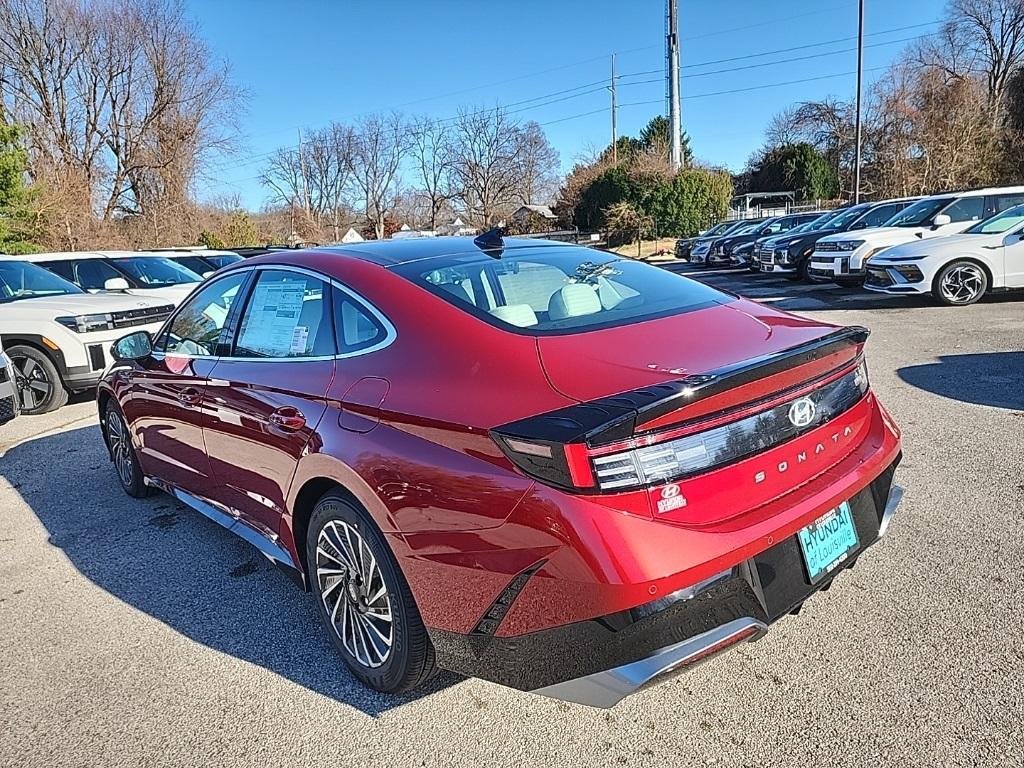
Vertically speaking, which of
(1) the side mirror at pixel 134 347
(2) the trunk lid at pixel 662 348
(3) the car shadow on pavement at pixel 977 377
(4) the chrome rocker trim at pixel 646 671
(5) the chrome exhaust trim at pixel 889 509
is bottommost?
(3) the car shadow on pavement at pixel 977 377

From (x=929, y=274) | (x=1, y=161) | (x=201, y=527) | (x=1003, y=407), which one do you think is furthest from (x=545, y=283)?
(x=1, y=161)

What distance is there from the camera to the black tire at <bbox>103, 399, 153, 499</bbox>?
183 inches

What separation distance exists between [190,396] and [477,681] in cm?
202

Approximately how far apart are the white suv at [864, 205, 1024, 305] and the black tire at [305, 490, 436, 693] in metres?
10.6

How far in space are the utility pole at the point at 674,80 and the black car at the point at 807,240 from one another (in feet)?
95.7

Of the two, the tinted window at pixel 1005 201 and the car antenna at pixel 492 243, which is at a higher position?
the tinted window at pixel 1005 201

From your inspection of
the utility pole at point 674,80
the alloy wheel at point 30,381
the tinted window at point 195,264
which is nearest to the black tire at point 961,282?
the alloy wheel at point 30,381

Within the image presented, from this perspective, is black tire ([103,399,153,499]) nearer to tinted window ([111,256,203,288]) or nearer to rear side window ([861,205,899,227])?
tinted window ([111,256,203,288])

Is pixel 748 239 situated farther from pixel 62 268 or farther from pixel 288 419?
pixel 288 419

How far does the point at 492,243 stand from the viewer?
3.30m

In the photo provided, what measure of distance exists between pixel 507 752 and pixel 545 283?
173 centimetres

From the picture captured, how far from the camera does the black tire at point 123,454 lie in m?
4.65

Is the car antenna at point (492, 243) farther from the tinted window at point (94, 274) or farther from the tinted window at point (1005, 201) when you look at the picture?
the tinted window at point (1005, 201)

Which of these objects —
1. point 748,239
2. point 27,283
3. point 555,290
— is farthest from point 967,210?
point 27,283
